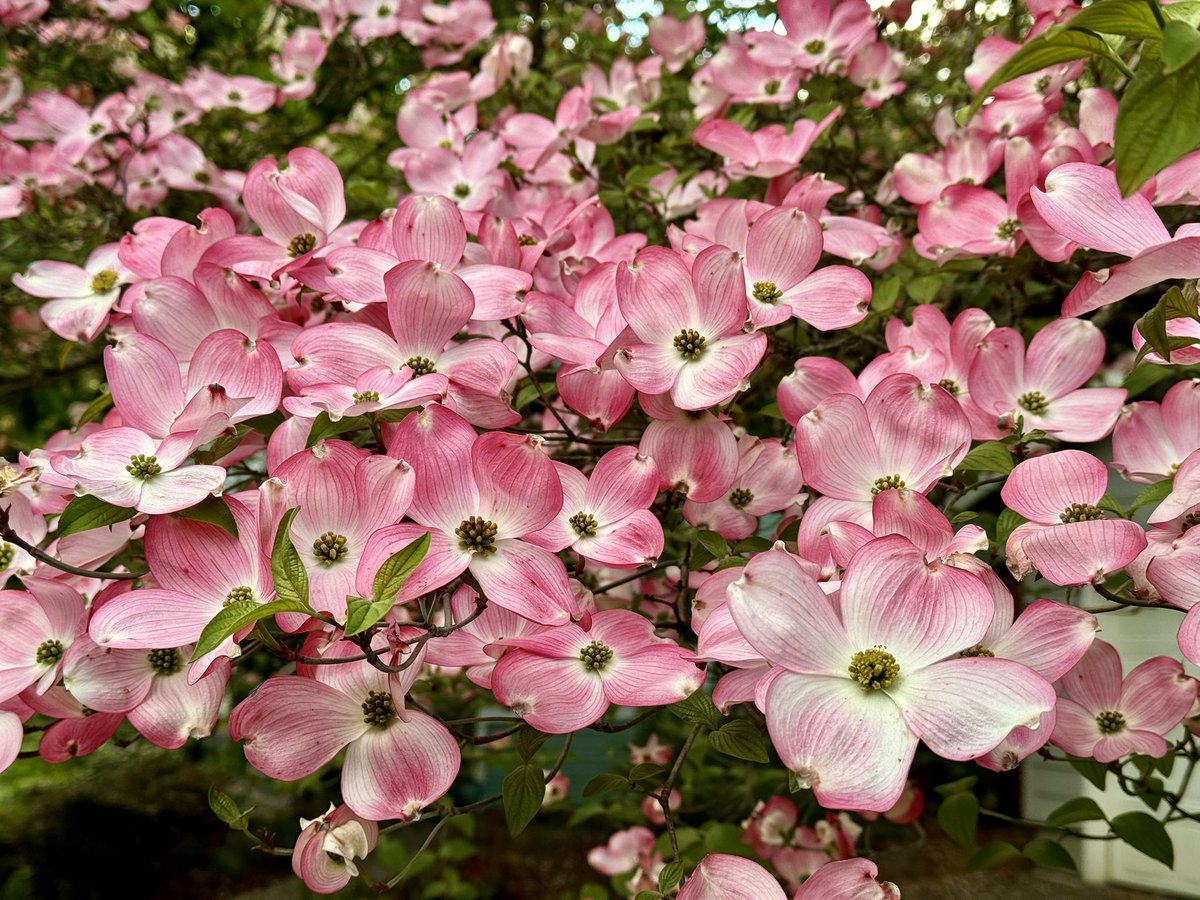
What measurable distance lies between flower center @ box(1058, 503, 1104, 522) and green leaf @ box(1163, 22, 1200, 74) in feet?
0.97

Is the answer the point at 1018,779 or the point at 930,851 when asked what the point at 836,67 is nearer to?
the point at 930,851

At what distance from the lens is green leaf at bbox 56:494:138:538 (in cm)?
60

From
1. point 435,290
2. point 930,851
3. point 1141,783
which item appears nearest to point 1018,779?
point 930,851

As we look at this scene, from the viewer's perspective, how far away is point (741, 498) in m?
0.77

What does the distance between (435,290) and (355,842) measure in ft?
1.26

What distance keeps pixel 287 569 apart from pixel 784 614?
282 mm

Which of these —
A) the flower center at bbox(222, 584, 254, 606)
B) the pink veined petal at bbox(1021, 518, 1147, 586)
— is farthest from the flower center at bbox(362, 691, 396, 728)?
the pink veined petal at bbox(1021, 518, 1147, 586)

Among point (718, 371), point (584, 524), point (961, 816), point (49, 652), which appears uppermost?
point (718, 371)

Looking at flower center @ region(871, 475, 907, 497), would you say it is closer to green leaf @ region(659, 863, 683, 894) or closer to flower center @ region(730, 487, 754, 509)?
flower center @ region(730, 487, 754, 509)

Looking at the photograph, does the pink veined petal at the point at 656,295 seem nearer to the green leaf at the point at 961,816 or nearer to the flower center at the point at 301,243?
the flower center at the point at 301,243

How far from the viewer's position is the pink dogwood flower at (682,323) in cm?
66

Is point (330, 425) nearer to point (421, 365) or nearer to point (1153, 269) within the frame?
point (421, 365)

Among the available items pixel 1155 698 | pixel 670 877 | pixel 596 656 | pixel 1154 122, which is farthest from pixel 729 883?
pixel 1154 122

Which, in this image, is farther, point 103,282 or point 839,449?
point 103,282
